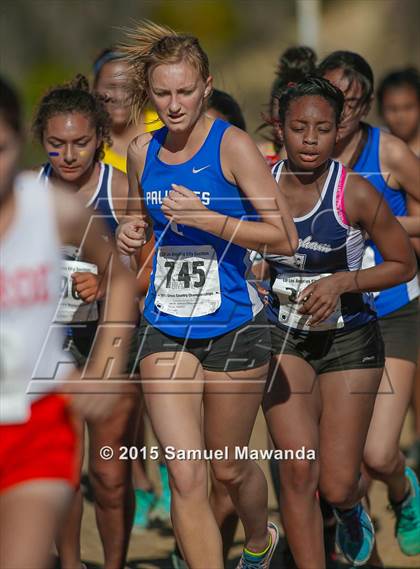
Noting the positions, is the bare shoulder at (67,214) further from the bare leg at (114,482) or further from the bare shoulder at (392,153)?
→ the bare shoulder at (392,153)

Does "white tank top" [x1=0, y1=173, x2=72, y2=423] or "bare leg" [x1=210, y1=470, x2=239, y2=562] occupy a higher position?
"white tank top" [x1=0, y1=173, x2=72, y2=423]

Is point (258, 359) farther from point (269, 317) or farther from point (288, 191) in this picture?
point (288, 191)

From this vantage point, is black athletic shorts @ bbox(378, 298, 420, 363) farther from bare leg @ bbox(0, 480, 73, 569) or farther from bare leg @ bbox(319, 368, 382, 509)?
bare leg @ bbox(0, 480, 73, 569)

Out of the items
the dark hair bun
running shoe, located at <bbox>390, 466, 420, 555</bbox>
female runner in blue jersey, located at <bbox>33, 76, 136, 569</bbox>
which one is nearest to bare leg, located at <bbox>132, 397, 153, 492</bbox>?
female runner in blue jersey, located at <bbox>33, 76, 136, 569</bbox>

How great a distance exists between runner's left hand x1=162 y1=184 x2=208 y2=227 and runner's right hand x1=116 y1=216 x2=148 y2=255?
0.25m

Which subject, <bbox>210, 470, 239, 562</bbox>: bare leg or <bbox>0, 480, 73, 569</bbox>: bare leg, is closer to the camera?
<bbox>0, 480, 73, 569</bbox>: bare leg

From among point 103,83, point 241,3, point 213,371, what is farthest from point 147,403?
point 241,3

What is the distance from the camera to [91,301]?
15.3 feet

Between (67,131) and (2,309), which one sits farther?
(67,131)

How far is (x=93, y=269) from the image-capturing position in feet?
15.2

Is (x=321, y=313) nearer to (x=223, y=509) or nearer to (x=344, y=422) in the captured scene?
(x=344, y=422)

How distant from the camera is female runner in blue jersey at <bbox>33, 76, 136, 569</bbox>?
188 inches

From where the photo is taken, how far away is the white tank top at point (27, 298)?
3092 millimetres

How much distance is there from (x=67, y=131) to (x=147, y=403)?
1.40 meters
